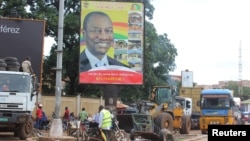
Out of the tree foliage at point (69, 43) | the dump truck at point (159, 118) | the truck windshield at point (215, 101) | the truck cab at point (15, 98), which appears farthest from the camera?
the tree foliage at point (69, 43)

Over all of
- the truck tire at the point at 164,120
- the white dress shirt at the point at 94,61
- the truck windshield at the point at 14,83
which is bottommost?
the truck tire at the point at 164,120

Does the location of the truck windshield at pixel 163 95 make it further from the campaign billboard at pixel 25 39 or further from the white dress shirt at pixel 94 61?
the campaign billboard at pixel 25 39

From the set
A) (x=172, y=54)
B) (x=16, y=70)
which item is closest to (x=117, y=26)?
(x=16, y=70)

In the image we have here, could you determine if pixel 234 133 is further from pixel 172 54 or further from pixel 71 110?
pixel 172 54

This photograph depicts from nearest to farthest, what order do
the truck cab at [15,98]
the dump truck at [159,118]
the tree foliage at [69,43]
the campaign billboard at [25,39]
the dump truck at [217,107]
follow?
the truck cab at [15,98]
the dump truck at [159,118]
the campaign billboard at [25,39]
the dump truck at [217,107]
the tree foliage at [69,43]

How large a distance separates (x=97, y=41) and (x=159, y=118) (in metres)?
5.11

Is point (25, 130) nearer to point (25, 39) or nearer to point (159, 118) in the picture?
point (25, 39)

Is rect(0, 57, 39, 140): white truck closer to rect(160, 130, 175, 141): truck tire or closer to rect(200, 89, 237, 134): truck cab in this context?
rect(160, 130, 175, 141): truck tire

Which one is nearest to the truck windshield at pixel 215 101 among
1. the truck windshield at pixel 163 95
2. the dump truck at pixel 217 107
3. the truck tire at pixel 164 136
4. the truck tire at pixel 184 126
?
the dump truck at pixel 217 107

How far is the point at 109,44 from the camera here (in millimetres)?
22656

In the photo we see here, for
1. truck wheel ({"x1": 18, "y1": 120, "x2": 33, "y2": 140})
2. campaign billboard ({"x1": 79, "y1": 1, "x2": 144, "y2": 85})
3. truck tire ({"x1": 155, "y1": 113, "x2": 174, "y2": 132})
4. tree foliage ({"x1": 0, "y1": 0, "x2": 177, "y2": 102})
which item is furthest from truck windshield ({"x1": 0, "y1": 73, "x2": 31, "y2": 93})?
tree foliage ({"x1": 0, "y1": 0, "x2": 177, "y2": 102})

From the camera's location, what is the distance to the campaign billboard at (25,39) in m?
18.9

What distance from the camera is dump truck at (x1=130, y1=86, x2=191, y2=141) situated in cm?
1838

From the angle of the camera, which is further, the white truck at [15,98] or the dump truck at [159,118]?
the dump truck at [159,118]
